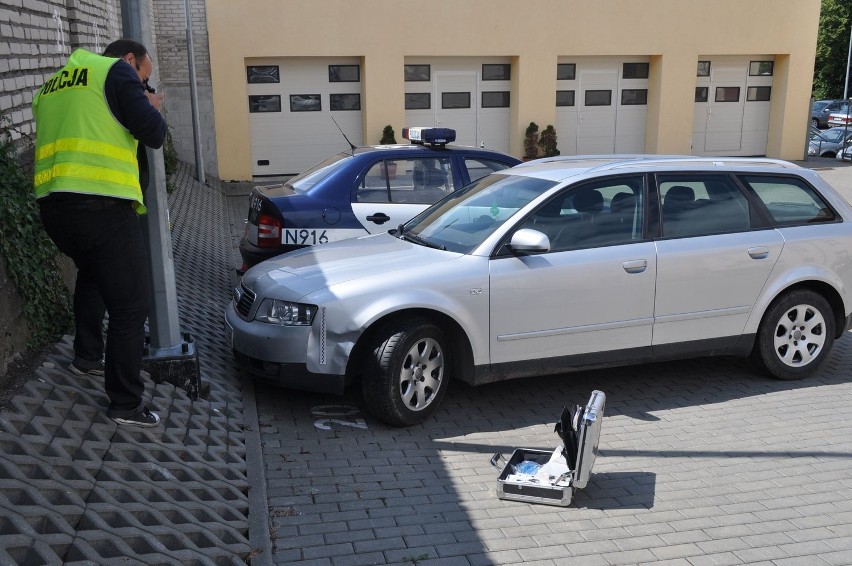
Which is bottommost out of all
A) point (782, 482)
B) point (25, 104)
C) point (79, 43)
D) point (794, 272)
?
point (782, 482)

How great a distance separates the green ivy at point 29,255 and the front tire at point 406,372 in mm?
1981

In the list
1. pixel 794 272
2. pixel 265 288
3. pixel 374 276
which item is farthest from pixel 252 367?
pixel 794 272

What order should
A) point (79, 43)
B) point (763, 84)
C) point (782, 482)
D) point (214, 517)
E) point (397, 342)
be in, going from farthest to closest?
point (763, 84) → point (79, 43) → point (397, 342) → point (782, 482) → point (214, 517)

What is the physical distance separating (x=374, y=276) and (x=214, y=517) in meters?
2.00

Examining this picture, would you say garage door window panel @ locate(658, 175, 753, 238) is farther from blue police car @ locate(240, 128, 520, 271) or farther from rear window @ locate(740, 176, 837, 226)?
blue police car @ locate(240, 128, 520, 271)

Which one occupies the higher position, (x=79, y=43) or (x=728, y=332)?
(x=79, y=43)

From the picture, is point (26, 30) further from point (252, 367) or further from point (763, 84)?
point (763, 84)

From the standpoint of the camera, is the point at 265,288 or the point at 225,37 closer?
the point at 265,288

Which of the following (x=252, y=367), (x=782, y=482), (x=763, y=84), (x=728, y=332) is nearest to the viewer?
(x=782, y=482)

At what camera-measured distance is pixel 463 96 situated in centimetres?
2000

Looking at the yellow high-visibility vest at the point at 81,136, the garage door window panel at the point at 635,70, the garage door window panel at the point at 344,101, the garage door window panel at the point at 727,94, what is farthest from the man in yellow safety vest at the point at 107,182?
the garage door window panel at the point at 727,94

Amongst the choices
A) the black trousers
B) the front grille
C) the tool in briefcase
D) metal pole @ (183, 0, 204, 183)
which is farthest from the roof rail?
metal pole @ (183, 0, 204, 183)

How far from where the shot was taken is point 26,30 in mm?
5910

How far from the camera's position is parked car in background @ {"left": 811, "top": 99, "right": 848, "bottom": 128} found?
1421 inches
